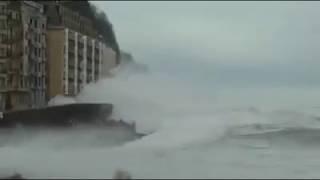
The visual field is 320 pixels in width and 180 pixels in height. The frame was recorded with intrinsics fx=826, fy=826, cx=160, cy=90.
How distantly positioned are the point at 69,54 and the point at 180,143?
2499 inches

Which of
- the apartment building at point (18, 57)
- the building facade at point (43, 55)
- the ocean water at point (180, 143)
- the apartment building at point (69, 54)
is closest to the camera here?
the ocean water at point (180, 143)

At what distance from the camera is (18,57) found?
2761 inches

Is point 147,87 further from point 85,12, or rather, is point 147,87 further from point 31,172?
point 85,12

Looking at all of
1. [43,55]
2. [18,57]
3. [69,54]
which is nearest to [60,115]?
[18,57]

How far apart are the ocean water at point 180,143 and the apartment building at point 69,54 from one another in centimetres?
3598

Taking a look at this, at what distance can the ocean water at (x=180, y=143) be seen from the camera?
35.5 ft

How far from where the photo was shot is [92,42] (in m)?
95.3

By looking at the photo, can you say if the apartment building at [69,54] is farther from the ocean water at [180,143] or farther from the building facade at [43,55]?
the ocean water at [180,143]

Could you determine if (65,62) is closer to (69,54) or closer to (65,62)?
(65,62)

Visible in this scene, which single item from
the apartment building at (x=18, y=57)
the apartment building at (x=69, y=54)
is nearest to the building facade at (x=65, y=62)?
the apartment building at (x=69, y=54)

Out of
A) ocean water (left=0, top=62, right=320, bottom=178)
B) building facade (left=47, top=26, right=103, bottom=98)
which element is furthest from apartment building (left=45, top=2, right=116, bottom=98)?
ocean water (left=0, top=62, right=320, bottom=178)

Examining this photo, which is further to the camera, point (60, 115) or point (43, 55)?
point (43, 55)

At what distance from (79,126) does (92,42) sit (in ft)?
200

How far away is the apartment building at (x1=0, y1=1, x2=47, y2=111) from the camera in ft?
227
